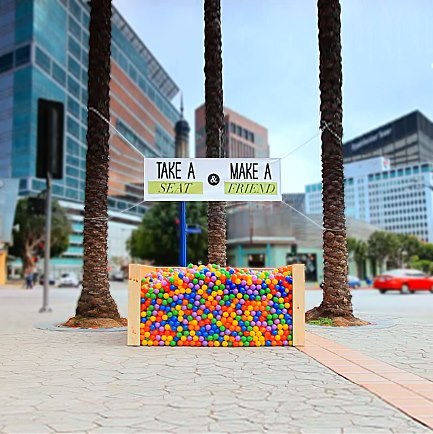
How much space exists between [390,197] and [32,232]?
122927 millimetres

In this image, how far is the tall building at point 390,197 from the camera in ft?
473

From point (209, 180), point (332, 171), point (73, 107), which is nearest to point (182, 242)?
point (209, 180)

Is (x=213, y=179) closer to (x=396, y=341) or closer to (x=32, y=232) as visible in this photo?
(x=396, y=341)

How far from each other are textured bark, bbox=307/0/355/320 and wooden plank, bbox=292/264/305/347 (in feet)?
11.1

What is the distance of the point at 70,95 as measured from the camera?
91.9 m

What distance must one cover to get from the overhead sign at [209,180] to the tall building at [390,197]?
426 ft

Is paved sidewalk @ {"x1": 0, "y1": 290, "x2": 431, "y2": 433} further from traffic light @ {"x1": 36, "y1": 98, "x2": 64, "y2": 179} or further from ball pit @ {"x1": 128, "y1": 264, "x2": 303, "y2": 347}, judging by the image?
traffic light @ {"x1": 36, "y1": 98, "x2": 64, "y2": 179}

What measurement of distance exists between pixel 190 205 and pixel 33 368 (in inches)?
1461

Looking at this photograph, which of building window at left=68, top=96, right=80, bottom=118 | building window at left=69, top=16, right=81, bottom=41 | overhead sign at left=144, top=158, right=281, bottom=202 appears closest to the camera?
overhead sign at left=144, top=158, right=281, bottom=202

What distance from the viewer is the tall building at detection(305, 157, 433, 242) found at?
144125 mm

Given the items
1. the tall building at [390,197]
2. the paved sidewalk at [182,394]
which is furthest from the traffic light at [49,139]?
the tall building at [390,197]

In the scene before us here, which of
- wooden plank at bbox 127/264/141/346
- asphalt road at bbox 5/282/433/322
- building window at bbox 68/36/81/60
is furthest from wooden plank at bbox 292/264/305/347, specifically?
building window at bbox 68/36/81/60

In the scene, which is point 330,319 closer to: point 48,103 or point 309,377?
point 309,377

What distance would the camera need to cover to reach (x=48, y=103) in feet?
47.8
